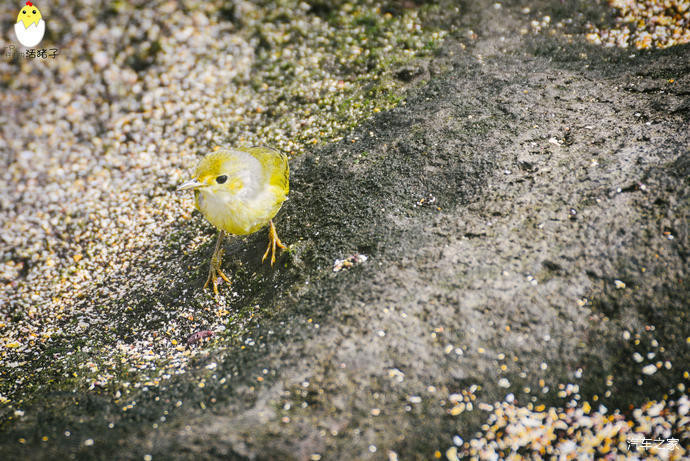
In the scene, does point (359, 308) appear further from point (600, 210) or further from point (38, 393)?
point (38, 393)

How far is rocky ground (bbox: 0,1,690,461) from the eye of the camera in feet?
7.39

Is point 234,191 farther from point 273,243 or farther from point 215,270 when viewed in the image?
point 215,270

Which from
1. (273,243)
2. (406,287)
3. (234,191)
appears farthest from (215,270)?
(406,287)

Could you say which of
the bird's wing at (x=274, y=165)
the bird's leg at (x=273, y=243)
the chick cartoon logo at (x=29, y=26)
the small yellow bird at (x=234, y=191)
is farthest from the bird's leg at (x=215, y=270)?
the chick cartoon logo at (x=29, y=26)

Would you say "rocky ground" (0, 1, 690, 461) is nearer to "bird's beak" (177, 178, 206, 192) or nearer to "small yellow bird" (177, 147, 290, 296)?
"small yellow bird" (177, 147, 290, 296)

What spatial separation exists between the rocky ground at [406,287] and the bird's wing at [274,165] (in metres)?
0.36

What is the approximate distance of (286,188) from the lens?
10.9 feet

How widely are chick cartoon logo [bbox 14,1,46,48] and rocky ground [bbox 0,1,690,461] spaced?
67.6 inches

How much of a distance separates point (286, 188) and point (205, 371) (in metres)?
1.38

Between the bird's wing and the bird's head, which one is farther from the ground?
the bird's head

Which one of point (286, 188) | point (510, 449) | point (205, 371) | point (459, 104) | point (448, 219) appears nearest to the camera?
point (510, 449)

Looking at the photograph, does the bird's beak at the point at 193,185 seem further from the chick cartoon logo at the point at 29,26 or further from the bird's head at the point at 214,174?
the chick cartoon logo at the point at 29,26

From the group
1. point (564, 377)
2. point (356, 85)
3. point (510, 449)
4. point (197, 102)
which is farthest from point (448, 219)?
point (197, 102)

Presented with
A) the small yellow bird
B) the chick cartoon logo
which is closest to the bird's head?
the small yellow bird
